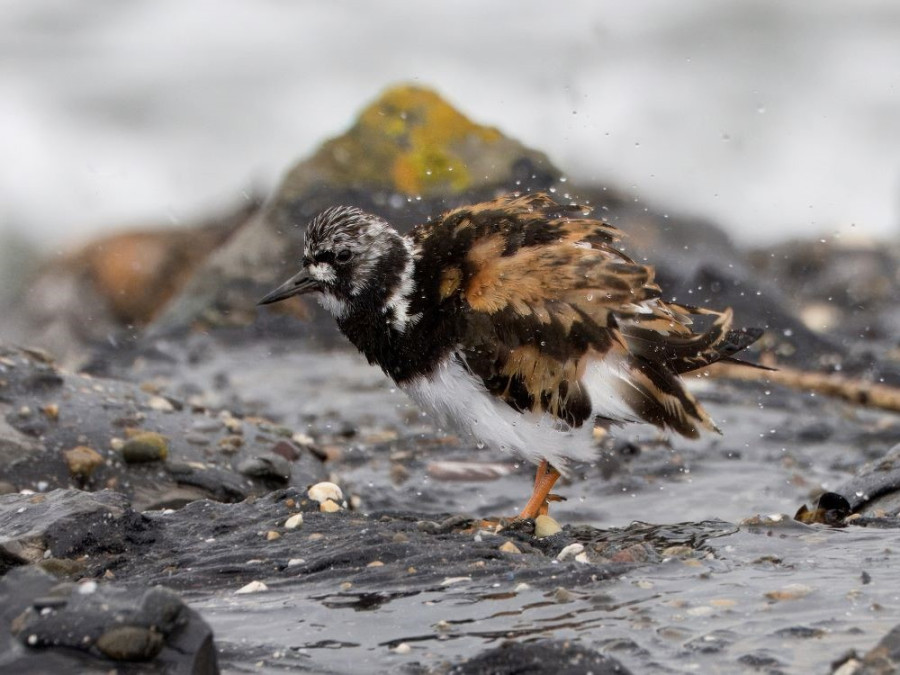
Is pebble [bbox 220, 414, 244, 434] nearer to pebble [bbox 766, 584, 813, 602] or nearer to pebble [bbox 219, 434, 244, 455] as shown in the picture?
pebble [bbox 219, 434, 244, 455]

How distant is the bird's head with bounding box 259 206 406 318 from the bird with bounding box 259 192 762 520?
0.02 meters

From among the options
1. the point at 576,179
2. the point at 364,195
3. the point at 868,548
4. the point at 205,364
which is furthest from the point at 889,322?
the point at 868,548

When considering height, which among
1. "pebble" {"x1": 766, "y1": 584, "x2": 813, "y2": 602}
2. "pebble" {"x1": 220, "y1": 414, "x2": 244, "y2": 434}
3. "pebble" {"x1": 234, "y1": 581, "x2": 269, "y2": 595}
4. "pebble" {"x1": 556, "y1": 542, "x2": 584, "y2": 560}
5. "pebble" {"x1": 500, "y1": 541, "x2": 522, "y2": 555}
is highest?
"pebble" {"x1": 766, "y1": 584, "x2": 813, "y2": 602}

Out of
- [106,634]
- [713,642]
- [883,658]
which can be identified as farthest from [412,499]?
[883,658]

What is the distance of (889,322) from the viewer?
1169cm

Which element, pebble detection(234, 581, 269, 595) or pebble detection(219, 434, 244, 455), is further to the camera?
pebble detection(219, 434, 244, 455)

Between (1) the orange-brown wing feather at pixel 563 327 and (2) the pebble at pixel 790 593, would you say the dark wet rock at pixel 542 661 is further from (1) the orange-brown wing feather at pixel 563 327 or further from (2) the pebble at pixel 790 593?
(1) the orange-brown wing feather at pixel 563 327

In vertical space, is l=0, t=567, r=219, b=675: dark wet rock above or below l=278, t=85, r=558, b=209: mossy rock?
below

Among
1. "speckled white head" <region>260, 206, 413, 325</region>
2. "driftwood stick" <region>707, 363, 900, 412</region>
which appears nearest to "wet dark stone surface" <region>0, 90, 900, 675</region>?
"driftwood stick" <region>707, 363, 900, 412</region>

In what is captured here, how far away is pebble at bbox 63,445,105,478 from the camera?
6.57 m

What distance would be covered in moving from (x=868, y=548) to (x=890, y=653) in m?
1.37

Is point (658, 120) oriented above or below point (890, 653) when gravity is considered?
above

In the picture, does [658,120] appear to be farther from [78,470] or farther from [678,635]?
[678,635]

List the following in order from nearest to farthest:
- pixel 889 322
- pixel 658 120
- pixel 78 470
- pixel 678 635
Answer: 1. pixel 678 635
2. pixel 78 470
3. pixel 889 322
4. pixel 658 120
